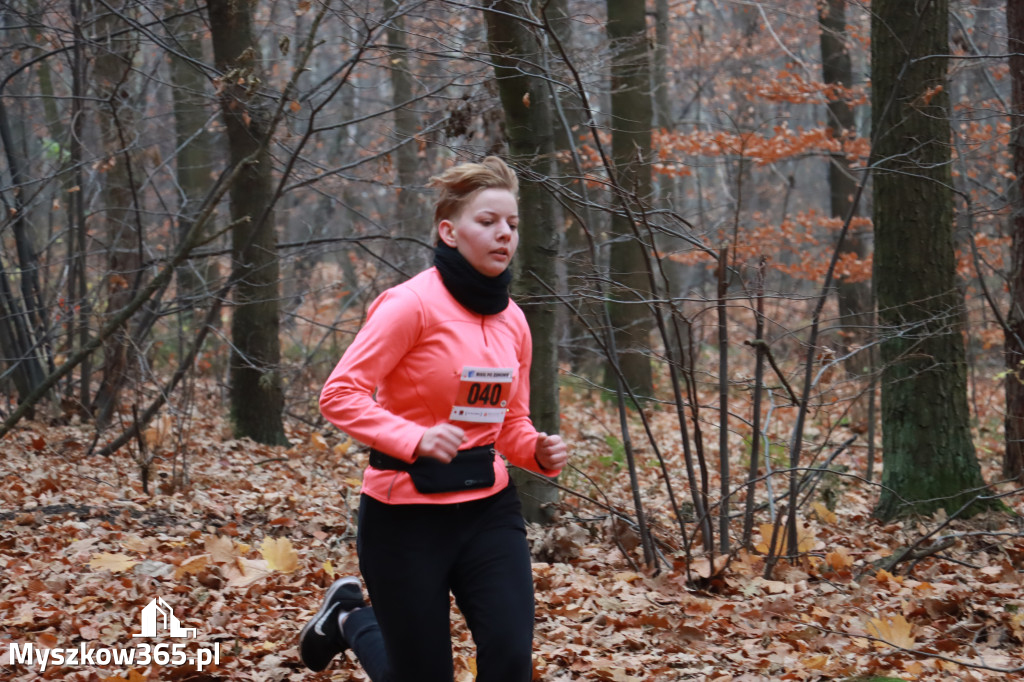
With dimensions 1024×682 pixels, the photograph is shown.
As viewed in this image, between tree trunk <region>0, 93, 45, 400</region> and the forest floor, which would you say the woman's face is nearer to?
the forest floor

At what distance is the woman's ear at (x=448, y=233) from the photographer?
3.03 metres

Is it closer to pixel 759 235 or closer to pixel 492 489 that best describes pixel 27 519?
pixel 492 489

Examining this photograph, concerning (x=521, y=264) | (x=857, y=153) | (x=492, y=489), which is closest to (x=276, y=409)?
(x=521, y=264)

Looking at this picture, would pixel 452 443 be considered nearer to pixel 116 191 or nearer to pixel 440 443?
pixel 440 443

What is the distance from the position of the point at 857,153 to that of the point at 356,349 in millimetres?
11355

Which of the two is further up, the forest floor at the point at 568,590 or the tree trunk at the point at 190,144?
the tree trunk at the point at 190,144

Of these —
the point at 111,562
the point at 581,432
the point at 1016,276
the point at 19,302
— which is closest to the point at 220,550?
the point at 111,562

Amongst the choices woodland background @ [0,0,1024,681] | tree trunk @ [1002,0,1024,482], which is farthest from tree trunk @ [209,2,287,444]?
tree trunk @ [1002,0,1024,482]

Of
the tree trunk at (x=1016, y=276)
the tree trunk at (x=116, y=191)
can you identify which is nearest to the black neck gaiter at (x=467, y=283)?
the tree trunk at (x=116, y=191)

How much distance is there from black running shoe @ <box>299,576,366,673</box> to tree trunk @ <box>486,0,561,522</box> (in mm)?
2093

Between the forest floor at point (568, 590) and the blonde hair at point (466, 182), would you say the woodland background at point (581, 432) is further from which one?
the blonde hair at point (466, 182)

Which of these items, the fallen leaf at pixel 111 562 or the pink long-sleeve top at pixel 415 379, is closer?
the pink long-sleeve top at pixel 415 379

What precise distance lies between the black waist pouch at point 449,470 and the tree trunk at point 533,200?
108 inches

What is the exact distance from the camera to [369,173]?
30.6 feet
